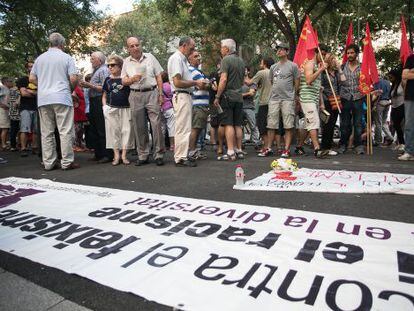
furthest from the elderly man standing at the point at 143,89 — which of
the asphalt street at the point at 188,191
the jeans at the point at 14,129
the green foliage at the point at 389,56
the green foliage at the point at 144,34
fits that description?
the green foliage at the point at 144,34

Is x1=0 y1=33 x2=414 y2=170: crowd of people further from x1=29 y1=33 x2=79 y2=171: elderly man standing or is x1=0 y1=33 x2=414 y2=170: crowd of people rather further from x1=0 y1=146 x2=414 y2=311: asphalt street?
x1=0 y1=146 x2=414 y2=311: asphalt street

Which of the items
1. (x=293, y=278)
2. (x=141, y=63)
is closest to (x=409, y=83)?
(x=141, y=63)

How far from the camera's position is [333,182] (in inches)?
164

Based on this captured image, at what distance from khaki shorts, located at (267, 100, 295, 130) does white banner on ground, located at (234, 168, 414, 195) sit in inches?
73.0

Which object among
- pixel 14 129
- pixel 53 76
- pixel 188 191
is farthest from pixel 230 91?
pixel 14 129

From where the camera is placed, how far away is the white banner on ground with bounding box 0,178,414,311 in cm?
175

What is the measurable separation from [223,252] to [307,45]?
5672 mm

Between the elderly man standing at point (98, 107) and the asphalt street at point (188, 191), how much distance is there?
0.37 m

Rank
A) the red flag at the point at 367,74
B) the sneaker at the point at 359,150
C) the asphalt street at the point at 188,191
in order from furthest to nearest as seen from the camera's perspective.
Result: the sneaker at the point at 359,150 < the red flag at the point at 367,74 < the asphalt street at the point at 188,191

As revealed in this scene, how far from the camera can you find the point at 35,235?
2701mm

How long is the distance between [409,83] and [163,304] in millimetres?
5377

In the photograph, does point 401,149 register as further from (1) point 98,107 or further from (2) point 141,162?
(1) point 98,107

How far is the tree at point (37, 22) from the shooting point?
490 inches

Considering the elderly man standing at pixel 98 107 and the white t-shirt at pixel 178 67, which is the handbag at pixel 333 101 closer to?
the white t-shirt at pixel 178 67
